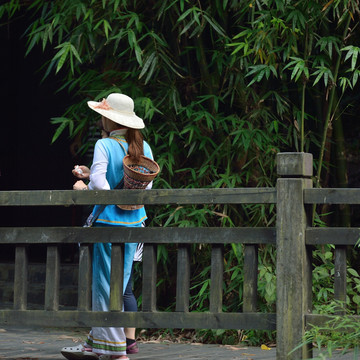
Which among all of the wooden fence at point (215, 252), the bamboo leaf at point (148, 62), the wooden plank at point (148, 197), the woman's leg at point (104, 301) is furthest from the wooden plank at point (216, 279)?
the bamboo leaf at point (148, 62)

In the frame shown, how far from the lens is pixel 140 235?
4.86m

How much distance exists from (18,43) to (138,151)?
4875mm

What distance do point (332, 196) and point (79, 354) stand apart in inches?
77.0

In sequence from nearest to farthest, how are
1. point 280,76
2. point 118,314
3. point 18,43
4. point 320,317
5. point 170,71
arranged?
1. point 320,317
2. point 118,314
3. point 280,76
4. point 170,71
5. point 18,43

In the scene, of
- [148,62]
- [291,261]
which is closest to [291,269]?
[291,261]

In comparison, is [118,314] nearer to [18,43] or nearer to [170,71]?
[170,71]

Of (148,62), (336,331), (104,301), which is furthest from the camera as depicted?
(148,62)

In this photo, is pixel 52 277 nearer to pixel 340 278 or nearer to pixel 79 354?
pixel 79 354

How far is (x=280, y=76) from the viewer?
656 centimetres

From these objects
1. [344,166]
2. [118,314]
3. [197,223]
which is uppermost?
[344,166]

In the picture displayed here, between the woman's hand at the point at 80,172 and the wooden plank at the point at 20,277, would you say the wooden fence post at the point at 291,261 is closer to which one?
the woman's hand at the point at 80,172

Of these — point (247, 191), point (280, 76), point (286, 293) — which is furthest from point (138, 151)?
point (280, 76)

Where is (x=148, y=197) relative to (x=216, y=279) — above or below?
above

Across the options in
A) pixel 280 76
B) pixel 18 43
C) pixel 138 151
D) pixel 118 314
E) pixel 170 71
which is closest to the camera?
pixel 118 314
